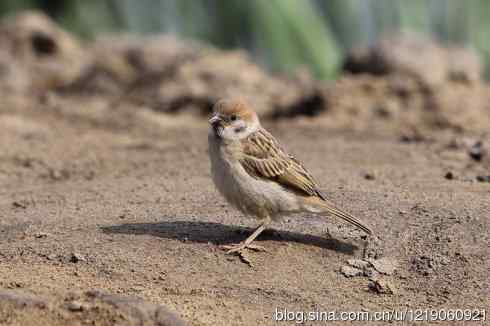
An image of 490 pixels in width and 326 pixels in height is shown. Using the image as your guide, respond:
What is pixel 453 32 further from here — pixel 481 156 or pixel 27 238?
pixel 27 238

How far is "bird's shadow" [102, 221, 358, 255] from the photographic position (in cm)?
691

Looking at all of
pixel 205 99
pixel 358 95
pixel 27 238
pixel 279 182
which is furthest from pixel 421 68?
pixel 27 238

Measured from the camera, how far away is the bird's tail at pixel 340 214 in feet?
22.2

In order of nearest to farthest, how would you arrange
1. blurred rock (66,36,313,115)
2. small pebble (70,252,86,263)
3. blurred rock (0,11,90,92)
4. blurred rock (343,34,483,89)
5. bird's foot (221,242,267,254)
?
small pebble (70,252,86,263) < bird's foot (221,242,267,254) < blurred rock (343,34,483,89) < blurred rock (66,36,313,115) < blurred rock (0,11,90,92)

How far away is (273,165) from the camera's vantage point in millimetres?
6867

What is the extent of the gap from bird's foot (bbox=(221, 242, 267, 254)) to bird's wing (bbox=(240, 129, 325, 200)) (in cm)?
49

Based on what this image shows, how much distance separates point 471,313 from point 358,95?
6.81 meters

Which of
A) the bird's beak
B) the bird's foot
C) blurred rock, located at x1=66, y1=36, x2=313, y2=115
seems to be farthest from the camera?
blurred rock, located at x1=66, y1=36, x2=313, y2=115

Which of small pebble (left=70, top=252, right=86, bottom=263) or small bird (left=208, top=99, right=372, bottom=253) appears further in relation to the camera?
small bird (left=208, top=99, right=372, bottom=253)

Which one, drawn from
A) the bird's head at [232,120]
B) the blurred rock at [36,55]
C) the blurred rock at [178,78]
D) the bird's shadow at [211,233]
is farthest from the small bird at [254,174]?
the blurred rock at [36,55]

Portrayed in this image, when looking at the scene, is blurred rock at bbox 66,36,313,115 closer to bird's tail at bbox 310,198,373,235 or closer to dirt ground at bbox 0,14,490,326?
dirt ground at bbox 0,14,490,326

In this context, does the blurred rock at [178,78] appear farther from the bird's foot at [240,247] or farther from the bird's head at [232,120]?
the bird's foot at [240,247]

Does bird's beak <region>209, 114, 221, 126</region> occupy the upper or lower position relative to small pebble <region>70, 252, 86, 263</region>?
upper

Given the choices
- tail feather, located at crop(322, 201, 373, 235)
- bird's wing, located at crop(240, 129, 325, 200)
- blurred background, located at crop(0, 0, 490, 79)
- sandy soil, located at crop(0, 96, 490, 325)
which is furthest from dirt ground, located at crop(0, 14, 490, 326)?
blurred background, located at crop(0, 0, 490, 79)
